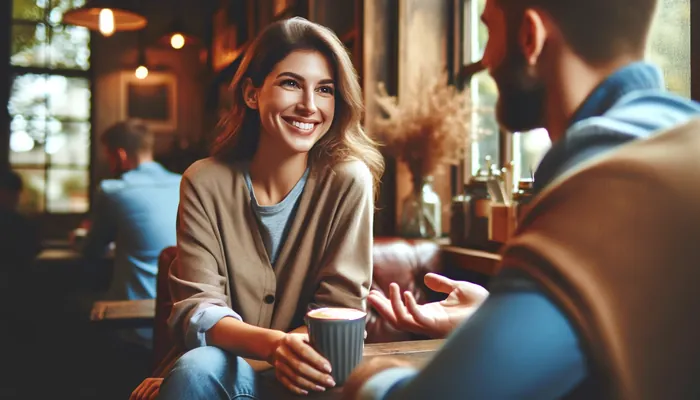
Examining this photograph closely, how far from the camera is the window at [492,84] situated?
5.52 ft

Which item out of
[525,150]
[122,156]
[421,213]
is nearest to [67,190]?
[122,156]

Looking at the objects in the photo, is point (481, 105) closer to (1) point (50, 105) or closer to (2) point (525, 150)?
(2) point (525, 150)

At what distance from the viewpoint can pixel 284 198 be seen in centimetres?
158

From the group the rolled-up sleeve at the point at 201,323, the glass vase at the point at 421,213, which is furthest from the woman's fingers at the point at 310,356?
the glass vase at the point at 421,213

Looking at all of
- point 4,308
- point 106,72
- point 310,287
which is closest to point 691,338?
point 310,287

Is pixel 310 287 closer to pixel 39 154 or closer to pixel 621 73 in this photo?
pixel 621 73

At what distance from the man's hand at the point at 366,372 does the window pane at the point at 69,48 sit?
24.8 ft

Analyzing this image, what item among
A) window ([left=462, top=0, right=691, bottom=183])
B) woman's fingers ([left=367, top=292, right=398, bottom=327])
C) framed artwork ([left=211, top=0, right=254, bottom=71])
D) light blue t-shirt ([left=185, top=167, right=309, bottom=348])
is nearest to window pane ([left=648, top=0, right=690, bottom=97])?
window ([left=462, top=0, right=691, bottom=183])

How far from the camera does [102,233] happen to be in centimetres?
298

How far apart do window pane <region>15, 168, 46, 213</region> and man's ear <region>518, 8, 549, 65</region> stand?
291 inches

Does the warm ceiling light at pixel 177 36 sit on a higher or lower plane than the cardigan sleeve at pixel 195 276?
higher

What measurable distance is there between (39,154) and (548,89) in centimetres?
753

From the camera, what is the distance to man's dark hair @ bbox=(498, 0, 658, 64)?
0.62 meters

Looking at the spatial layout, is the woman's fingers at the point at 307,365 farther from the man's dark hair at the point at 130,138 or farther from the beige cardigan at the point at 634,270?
the man's dark hair at the point at 130,138
